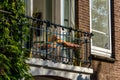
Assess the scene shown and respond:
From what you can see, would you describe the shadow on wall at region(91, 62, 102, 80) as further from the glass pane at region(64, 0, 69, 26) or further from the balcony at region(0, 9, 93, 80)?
the glass pane at region(64, 0, 69, 26)

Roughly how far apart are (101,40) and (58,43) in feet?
8.51

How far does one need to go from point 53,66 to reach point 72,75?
2.97ft

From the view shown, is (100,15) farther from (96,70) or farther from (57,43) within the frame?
(57,43)

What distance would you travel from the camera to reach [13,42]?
28.8 ft

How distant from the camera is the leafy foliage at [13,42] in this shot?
28.0 ft

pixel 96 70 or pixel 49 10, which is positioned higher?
pixel 49 10

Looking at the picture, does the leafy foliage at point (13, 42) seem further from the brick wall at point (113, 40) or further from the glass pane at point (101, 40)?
the glass pane at point (101, 40)

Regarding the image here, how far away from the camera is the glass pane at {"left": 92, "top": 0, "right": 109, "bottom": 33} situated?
13.0m

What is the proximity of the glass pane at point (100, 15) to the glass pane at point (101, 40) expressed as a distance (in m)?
0.17

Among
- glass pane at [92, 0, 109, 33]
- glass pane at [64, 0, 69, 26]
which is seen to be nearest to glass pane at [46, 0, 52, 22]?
glass pane at [64, 0, 69, 26]

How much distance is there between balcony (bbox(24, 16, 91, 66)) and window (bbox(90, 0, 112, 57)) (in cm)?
77

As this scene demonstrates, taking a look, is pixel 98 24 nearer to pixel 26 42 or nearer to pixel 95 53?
pixel 95 53

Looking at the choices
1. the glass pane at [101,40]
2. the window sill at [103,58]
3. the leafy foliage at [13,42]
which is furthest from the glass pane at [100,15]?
the leafy foliage at [13,42]

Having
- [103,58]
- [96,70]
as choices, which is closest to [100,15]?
[103,58]
